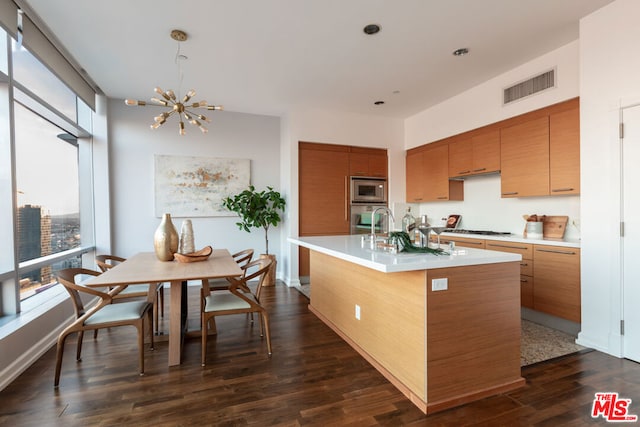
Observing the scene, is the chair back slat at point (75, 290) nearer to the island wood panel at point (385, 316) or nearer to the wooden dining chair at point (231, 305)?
the wooden dining chair at point (231, 305)

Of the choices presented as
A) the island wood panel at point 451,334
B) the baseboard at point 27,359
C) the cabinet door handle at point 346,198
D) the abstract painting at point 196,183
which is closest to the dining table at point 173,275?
the baseboard at point 27,359

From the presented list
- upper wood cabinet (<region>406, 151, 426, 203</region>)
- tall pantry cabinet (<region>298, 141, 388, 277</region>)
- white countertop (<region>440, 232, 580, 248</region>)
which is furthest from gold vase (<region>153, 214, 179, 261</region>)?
upper wood cabinet (<region>406, 151, 426, 203</region>)

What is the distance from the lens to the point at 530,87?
355 cm

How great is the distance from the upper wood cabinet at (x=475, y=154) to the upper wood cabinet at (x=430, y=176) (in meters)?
0.15

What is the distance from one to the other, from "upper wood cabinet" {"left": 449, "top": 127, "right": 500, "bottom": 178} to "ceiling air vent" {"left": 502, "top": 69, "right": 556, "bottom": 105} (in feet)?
1.31

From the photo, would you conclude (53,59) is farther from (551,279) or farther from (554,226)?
(554,226)

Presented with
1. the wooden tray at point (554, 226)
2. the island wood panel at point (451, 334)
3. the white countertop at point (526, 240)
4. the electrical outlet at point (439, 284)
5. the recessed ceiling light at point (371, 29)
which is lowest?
the island wood panel at point (451, 334)

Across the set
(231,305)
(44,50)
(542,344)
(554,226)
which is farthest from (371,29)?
(542,344)

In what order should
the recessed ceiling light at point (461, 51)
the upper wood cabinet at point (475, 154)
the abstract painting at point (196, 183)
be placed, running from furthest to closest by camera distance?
the abstract painting at point (196, 183) → the upper wood cabinet at point (475, 154) → the recessed ceiling light at point (461, 51)

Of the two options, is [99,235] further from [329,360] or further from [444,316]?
[444,316]

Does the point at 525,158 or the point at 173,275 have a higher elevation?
the point at 525,158

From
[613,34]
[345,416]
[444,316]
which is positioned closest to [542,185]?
[613,34]

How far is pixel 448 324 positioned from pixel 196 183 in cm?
439

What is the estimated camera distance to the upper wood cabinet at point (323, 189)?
16.7ft
